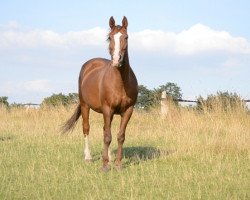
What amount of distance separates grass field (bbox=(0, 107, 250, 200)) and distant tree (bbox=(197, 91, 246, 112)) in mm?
223

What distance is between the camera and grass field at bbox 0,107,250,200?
587cm

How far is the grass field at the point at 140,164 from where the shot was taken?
5871mm

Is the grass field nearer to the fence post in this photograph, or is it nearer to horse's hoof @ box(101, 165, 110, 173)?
horse's hoof @ box(101, 165, 110, 173)

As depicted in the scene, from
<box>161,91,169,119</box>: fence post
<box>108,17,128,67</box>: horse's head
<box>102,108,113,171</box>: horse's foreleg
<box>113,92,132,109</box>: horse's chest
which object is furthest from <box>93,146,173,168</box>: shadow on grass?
<box>161,91,169,119</box>: fence post

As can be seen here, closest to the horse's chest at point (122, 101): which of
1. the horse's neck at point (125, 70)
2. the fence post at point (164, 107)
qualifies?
the horse's neck at point (125, 70)

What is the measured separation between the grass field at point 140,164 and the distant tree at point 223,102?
8.8 inches

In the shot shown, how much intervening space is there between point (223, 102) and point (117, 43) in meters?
8.16

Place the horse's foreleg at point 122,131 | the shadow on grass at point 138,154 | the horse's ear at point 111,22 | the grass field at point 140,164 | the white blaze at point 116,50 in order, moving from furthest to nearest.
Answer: the shadow on grass at point 138,154
the horse's foreleg at point 122,131
the horse's ear at point 111,22
the white blaze at point 116,50
the grass field at point 140,164

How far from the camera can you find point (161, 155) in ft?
29.1

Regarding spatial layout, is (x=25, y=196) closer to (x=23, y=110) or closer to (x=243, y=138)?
(x=243, y=138)

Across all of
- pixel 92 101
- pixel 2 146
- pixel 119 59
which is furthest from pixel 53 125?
pixel 119 59

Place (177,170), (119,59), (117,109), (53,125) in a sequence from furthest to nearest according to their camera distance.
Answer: (53,125), (117,109), (177,170), (119,59)

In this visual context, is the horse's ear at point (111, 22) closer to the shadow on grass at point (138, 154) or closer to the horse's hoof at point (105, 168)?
the horse's hoof at point (105, 168)

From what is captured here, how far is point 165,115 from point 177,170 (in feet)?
28.7
